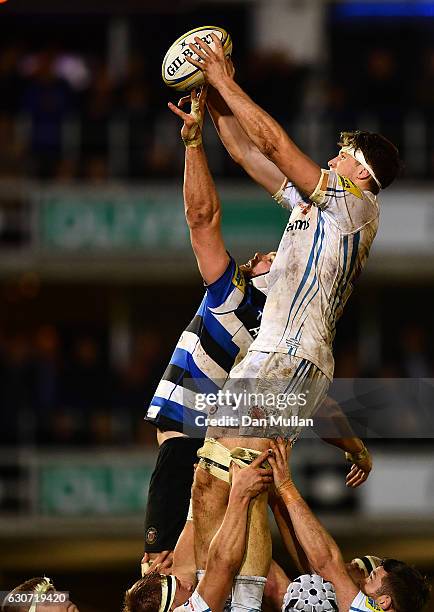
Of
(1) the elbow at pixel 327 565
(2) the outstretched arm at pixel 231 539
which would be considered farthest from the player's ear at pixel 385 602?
(2) the outstretched arm at pixel 231 539

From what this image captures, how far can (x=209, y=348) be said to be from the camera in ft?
23.5

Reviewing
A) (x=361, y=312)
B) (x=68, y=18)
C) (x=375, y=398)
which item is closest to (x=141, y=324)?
(x=361, y=312)

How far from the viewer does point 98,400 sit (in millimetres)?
14961

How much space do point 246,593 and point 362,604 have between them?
→ 592 mm

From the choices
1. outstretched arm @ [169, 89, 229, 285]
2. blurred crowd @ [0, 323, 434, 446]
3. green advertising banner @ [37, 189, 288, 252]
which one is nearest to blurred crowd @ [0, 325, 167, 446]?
blurred crowd @ [0, 323, 434, 446]

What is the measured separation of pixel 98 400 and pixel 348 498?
9.22 feet

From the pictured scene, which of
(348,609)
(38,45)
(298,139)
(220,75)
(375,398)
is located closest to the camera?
(220,75)

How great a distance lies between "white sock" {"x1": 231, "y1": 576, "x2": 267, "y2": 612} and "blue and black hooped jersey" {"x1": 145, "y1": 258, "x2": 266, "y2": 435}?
1004mm

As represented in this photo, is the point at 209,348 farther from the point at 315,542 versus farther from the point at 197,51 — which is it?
the point at 197,51

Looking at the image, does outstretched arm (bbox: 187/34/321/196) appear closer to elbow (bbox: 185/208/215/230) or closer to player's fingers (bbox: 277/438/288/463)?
elbow (bbox: 185/208/215/230)

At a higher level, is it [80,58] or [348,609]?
[80,58]

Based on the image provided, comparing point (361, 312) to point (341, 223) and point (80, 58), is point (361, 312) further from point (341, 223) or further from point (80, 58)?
point (341, 223)

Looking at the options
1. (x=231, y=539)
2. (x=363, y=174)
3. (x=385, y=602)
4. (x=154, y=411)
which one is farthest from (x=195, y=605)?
(x=363, y=174)

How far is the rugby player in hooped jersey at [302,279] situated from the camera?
616cm
